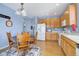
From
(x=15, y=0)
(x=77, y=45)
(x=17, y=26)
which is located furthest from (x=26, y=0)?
(x=77, y=45)

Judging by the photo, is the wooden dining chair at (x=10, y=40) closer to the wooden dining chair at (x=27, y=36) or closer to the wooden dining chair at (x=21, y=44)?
the wooden dining chair at (x=21, y=44)

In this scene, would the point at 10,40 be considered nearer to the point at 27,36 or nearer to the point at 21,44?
the point at 21,44

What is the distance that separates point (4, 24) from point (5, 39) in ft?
1.09

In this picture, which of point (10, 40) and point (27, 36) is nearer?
point (27, 36)

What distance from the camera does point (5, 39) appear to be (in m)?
2.47

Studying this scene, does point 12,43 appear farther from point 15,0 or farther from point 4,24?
point 15,0

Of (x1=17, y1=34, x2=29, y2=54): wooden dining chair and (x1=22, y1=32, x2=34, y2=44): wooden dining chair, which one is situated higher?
(x1=22, y1=32, x2=34, y2=44): wooden dining chair

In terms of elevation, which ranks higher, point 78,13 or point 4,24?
point 78,13

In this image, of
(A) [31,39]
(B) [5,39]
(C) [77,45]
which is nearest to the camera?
(C) [77,45]

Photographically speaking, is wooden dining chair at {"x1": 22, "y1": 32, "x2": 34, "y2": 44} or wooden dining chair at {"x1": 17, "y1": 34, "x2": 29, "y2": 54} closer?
wooden dining chair at {"x1": 22, "y1": 32, "x2": 34, "y2": 44}

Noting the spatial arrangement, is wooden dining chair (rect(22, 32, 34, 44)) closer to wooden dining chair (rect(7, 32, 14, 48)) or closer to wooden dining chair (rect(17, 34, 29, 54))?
wooden dining chair (rect(17, 34, 29, 54))

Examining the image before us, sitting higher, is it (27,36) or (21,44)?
(27,36)

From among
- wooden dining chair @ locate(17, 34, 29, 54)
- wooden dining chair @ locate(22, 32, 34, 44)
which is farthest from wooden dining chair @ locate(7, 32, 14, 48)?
wooden dining chair @ locate(22, 32, 34, 44)

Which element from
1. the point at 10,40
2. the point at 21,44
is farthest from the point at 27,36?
the point at 10,40
